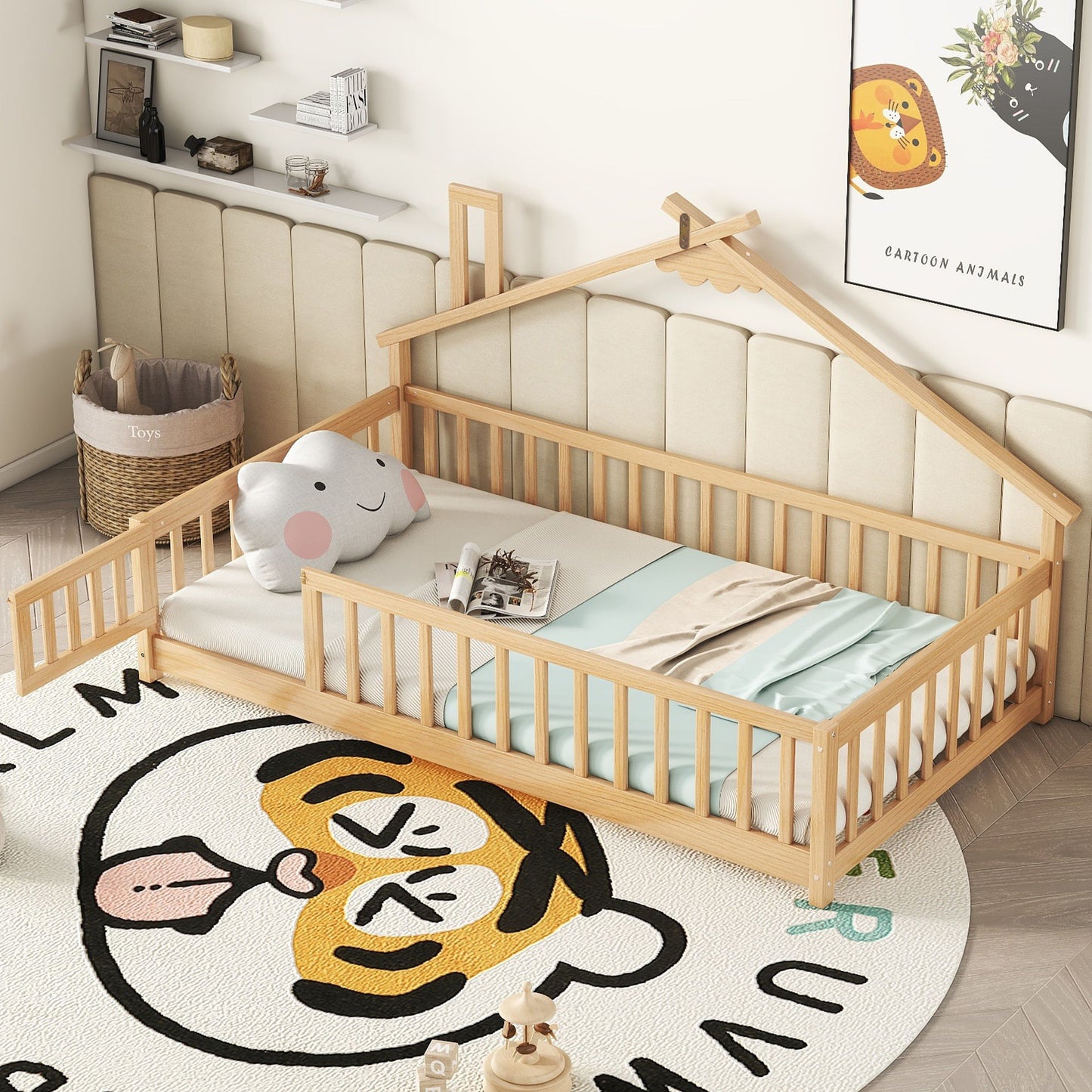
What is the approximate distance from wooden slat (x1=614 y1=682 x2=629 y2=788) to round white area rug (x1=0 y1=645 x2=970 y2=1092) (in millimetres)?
129

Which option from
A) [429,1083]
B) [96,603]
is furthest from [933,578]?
[96,603]

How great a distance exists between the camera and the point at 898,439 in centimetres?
379

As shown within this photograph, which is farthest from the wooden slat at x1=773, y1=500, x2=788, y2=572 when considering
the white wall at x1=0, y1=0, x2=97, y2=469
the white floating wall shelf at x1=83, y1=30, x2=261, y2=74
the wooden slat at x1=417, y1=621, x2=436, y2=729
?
the white wall at x1=0, y1=0, x2=97, y2=469

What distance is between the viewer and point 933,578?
383 cm

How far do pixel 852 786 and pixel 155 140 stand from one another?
2547mm

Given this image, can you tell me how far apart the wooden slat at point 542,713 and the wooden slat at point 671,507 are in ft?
A: 2.59

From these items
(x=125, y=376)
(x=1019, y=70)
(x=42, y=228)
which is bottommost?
(x=125, y=376)

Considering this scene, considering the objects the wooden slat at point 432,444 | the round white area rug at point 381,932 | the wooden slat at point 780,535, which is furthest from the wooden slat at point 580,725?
the wooden slat at point 432,444

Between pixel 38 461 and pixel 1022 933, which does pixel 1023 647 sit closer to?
pixel 1022 933

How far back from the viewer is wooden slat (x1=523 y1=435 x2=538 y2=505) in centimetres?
431

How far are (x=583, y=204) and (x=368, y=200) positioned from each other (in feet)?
1.99

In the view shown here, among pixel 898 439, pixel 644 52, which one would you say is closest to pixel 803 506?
pixel 898 439

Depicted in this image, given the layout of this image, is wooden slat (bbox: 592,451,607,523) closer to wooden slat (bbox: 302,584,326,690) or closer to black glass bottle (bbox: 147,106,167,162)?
wooden slat (bbox: 302,584,326,690)

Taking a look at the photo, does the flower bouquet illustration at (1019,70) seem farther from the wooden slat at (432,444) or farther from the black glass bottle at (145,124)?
the black glass bottle at (145,124)
